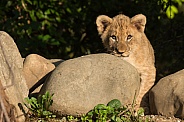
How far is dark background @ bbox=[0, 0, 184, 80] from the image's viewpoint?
9.90 meters

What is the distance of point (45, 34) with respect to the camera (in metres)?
10.5

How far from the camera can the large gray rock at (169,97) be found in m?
6.52

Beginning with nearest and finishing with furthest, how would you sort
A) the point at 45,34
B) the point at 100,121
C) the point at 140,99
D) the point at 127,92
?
the point at 100,121 → the point at 127,92 → the point at 140,99 → the point at 45,34

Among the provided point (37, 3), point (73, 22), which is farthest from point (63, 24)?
point (37, 3)

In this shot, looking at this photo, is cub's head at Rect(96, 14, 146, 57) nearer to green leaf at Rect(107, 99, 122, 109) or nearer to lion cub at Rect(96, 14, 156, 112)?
lion cub at Rect(96, 14, 156, 112)

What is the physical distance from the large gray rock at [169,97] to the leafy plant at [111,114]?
Result: 438 mm

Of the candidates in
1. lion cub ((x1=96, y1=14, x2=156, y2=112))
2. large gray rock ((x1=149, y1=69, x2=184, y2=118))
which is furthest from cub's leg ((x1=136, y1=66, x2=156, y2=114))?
large gray rock ((x1=149, y1=69, x2=184, y2=118))

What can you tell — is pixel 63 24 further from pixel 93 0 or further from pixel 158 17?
pixel 158 17

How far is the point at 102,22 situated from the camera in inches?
303

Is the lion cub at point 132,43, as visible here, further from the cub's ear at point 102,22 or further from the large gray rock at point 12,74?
the large gray rock at point 12,74

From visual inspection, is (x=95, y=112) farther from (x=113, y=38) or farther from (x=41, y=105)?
(x=113, y=38)

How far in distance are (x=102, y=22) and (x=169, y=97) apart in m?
1.58

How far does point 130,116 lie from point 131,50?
53.4 inches

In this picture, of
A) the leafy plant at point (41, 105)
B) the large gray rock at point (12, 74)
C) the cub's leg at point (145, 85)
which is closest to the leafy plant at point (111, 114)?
the leafy plant at point (41, 105)
